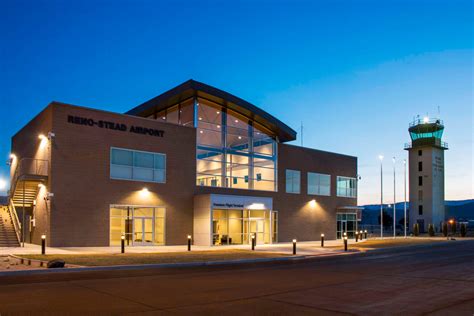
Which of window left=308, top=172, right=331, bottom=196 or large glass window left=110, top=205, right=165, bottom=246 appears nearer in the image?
large glass window left=110, top=205, right=165, bottom=246

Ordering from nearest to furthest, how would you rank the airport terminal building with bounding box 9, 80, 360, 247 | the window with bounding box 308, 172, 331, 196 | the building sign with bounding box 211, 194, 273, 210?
1. the airport terminal building with bounding box 9, 80, 360, 247
2. the building sign with bounding box 211, 194, 273, 210
3. the window with bounding box 308, 172, 331, 196

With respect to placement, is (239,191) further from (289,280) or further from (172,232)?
(289,280)

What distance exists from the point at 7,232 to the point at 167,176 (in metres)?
11.1

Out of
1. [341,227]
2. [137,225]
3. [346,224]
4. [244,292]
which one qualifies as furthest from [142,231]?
[346,224]

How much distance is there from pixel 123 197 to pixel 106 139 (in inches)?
160

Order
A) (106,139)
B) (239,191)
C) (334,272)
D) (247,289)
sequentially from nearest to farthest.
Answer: (247,289) → (334,272) → (106,139) → (239,191)

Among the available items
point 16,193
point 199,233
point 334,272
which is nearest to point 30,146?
point 16,193

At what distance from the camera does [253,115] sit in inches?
1566

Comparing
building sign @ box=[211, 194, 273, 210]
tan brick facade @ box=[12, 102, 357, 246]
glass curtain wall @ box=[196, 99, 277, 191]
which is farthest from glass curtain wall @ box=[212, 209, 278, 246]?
glass curtain wall @ box=[196, 99, 277, 191]

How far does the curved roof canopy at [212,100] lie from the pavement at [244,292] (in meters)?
20.1

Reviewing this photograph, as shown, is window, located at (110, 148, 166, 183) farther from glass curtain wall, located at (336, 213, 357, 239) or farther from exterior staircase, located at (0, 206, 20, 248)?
glass curtain wall, located at (336, 213, 357, 239)

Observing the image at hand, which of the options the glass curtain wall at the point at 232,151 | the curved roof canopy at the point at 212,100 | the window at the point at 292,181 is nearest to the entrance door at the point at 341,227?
the window at the point at 292,181

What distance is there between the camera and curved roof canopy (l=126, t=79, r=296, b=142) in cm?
3581

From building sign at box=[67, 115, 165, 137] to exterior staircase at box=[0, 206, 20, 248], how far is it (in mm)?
8251
